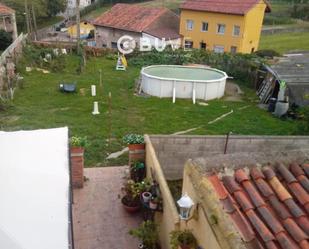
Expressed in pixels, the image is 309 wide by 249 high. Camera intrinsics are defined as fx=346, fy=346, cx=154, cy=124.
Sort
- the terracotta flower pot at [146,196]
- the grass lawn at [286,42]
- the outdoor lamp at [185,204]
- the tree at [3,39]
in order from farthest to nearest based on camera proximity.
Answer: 1. the grass lawn at [286,42]
2. the tree at [3,39]
3. the terracotta flower pot at [146,196]
4. the outdoor lamp at [185,204]

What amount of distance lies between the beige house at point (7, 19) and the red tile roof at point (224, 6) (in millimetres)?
17635

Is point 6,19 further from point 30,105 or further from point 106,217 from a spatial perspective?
point 106,217

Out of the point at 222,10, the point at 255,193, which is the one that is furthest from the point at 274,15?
the point at 255,193

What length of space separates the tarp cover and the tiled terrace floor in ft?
6.22

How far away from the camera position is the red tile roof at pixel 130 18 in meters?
34.4

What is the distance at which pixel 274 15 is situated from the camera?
185 ft

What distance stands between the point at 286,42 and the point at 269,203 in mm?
40882

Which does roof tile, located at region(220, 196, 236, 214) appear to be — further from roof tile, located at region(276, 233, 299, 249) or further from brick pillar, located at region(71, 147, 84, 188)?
brick pillar, located at region(71, 147, 84, 188)

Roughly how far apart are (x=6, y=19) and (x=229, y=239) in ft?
124

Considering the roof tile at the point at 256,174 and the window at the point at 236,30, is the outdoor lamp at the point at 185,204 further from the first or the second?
the window at the point at 236,30

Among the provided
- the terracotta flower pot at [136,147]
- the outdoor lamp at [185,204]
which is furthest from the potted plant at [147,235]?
the terracotta flower pot at [136,147]

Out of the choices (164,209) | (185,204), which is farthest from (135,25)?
(185,204)

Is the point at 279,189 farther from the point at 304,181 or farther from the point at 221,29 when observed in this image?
the point at 221,29

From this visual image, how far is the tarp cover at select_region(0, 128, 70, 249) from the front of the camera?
5.31 meters
